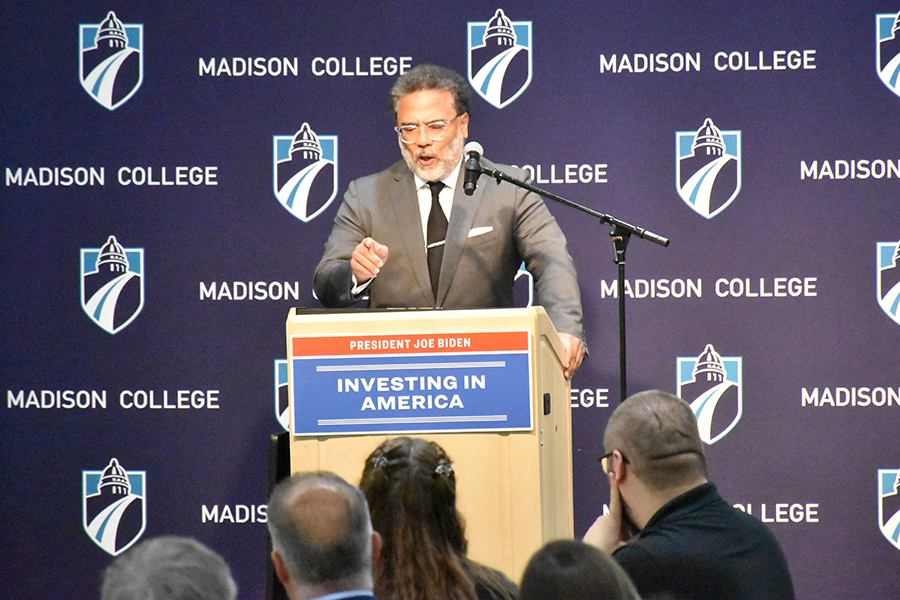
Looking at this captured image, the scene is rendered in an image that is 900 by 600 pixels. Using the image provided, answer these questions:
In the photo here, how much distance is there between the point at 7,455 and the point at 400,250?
234 cm

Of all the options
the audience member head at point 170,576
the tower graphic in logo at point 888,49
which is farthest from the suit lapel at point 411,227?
the audience member head at point 170,576

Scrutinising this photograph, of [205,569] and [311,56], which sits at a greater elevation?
[311,56]

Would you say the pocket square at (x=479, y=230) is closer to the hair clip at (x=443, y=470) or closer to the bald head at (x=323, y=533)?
the hair clip at (x=443, y=470)

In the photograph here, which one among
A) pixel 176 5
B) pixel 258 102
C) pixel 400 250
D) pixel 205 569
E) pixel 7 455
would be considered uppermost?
pixel 176 5

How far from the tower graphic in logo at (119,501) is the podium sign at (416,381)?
2508mm

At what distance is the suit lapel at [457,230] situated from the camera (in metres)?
3.90

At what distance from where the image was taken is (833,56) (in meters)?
4.75

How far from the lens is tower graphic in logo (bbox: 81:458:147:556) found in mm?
4863

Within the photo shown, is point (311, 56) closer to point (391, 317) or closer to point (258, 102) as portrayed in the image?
point (258, 102)

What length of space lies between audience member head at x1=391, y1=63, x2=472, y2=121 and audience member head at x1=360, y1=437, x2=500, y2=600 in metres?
1.98

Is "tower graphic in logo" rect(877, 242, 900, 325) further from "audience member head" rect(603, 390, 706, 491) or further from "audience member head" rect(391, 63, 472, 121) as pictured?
"audience member head" rect(603, 390, 706, 491)

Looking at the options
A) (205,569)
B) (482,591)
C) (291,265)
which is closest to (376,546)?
(482,591)

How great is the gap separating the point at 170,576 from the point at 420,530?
800 mm

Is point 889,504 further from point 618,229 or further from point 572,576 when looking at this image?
point 572,576
